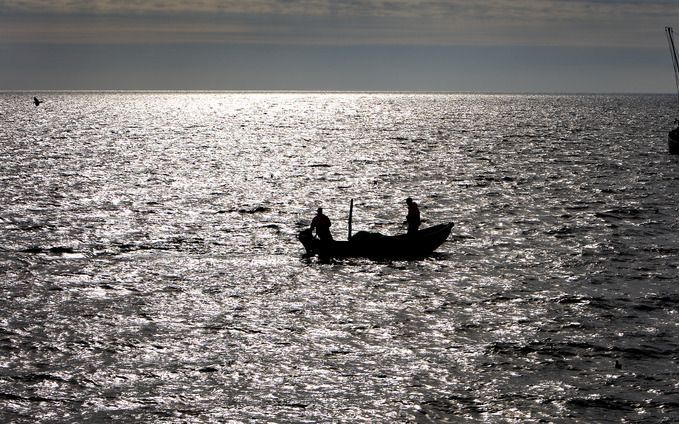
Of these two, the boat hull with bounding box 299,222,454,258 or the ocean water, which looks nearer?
the ocean water

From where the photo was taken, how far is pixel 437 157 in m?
108

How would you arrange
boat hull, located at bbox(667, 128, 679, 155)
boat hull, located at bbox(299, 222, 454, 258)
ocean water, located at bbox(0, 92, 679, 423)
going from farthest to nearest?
boat hull, located at bbox(667, 128, 679, 155), boat hull, located at bbox(299, 222, 454, 258), ocean water, located at bbox(0, 92, 679, 423)

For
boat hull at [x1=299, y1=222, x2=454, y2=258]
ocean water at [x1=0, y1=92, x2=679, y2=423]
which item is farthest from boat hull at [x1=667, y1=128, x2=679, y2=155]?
boat hull at [x1=299, y1=222, x2=454, y2=258]

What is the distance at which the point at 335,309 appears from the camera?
1234 inches

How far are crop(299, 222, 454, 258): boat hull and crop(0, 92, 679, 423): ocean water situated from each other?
0.65 meters

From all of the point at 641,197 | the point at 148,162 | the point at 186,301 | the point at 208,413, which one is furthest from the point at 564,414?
the point at 148,162

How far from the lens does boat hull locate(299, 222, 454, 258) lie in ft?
131

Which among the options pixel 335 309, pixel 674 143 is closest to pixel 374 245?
pixel 335 309

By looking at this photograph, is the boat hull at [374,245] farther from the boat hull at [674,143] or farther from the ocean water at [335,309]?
the boat hull at [674,143]

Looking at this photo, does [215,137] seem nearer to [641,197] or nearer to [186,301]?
[641,197]

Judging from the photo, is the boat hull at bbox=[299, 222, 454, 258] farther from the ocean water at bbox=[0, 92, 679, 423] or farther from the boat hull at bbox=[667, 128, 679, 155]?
the boat hull at bbox=[667, 128, 679, 155]

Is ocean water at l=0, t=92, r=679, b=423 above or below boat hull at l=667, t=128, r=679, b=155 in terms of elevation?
below

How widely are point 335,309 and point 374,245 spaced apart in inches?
355

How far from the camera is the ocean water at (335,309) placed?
22250mm
